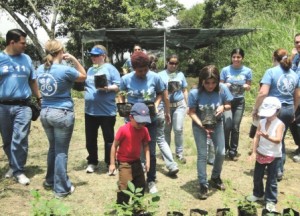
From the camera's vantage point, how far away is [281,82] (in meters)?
4.67

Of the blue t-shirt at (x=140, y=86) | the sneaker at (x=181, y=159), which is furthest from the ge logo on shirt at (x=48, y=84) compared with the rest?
the sneaker at (x=181, y=159)

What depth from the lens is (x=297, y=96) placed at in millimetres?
4840

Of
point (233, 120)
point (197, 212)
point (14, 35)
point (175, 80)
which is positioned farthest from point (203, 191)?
point (14, 35)

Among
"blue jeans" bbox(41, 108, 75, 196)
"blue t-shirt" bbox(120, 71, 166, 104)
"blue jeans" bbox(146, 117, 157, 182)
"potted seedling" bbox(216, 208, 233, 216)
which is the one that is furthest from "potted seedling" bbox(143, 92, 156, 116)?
"potted seedling" bbox(216, 208, 233, 216)

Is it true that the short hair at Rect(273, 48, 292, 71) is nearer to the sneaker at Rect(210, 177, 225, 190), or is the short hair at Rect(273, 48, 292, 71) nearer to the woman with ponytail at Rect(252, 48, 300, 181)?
the woman with ponytail at Rect(252, 48, 300, 181)

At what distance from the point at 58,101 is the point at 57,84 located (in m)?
0.20

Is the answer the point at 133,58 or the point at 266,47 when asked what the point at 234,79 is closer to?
the point at 133,58

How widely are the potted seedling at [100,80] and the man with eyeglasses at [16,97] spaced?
837mm

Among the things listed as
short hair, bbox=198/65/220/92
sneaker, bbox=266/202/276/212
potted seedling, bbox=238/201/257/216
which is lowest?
sneaker, bbox=266/202/276/212

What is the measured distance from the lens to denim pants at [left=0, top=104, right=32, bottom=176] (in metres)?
4.62

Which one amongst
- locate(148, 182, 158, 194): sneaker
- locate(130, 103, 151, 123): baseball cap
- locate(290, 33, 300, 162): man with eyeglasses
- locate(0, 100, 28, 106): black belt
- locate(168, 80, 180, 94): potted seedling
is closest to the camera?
locate(130, 103, 151, 123): baseball cap

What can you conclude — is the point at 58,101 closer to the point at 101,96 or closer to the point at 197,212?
the point at 101,96

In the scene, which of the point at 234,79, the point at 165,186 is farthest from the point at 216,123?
the point at 234,79

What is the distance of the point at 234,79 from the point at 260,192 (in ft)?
6.56
